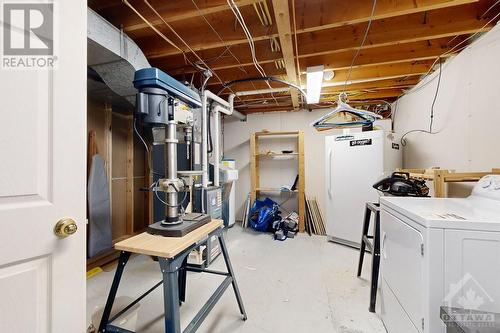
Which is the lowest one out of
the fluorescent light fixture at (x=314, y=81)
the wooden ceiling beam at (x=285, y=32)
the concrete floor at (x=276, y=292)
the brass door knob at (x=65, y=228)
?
the concrete floor at (x=276, y=292)

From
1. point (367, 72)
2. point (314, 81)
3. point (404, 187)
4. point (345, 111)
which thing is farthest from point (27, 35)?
point (367, 72)

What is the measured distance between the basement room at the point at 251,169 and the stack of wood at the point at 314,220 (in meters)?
0.04

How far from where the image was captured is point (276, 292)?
2.15 meters

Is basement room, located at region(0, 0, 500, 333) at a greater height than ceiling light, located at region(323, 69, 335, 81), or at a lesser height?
lesser

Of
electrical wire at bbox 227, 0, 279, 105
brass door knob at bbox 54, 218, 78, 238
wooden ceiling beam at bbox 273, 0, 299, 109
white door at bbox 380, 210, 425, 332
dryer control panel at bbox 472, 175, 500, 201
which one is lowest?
white door at bbox 380, 210, 425, 332

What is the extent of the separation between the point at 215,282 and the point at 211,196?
3.16 ft

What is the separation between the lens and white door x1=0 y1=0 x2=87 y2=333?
726mm

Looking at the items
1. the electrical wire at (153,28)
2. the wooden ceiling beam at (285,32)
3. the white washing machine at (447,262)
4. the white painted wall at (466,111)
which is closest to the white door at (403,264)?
the white washing machine at (447,262)

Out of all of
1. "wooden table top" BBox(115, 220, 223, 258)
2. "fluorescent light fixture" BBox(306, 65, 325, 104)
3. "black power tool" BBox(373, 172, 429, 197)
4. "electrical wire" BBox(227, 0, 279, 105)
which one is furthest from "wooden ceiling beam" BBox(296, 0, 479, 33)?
"wooden table top" BBox(115, 220, 223, 258)

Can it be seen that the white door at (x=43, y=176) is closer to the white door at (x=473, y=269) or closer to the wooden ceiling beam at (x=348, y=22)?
the wooden ceiling beam at (x=348, y=22)

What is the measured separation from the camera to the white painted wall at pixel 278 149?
437 centimetres

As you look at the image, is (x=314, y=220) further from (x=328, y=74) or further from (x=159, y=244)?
(x=159, y=244)

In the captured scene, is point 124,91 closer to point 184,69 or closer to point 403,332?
point 184,69

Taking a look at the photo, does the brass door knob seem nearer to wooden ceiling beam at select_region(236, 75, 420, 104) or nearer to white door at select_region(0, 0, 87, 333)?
white door at select_region(0, 0, 87, 333)
